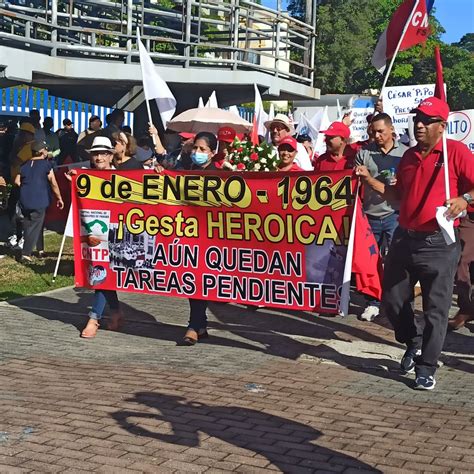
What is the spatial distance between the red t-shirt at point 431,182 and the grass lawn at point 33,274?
534 centimetres

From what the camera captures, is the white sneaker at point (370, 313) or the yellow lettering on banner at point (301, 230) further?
the white sneaker at point (370, 313)

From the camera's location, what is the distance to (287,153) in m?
9.84

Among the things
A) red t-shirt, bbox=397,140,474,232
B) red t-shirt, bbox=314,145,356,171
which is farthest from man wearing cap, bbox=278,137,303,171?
red t-shirt, bbox=397,140,474,232

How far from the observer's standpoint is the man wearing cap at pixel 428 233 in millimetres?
6992

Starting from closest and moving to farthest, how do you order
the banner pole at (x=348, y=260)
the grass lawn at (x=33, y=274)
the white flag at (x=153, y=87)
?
the banner pole at (x=348, y=260) → the white flag at (x=153, y=87) → the grass lawn at (x=33, y=274)

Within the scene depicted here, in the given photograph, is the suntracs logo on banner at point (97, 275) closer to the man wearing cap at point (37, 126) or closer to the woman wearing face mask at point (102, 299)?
the woman wearing face mask at point (102, 299)

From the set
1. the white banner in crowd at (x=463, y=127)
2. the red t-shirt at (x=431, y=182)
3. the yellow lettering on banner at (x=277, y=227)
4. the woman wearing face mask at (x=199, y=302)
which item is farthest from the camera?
the white banner in crowd at (x=463, y=127)

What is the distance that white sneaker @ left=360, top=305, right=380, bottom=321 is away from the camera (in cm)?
989

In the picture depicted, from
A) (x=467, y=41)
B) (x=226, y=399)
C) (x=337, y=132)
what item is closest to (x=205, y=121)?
(x=337, y=132)

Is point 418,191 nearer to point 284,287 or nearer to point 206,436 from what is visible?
point 284,287

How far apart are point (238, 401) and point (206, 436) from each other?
2.86ft

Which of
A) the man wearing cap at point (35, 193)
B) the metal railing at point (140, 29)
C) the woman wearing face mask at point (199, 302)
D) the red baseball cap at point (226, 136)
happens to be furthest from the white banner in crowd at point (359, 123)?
the woman wearing face mask at point (199, 302)

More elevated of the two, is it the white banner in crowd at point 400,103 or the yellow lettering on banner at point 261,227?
the white banner in crowd at point 400,103

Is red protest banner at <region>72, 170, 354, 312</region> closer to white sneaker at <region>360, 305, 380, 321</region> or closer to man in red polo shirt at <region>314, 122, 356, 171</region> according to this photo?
man in red polo shirt at <region>314, 122, 356, 171</region>
